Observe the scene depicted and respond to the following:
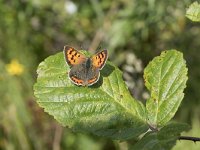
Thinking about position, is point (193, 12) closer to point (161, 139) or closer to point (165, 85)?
point (165, 85)

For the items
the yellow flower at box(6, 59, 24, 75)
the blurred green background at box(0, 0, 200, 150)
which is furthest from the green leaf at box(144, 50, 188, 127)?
the yellow flower at box(6, 59, 24, 75)

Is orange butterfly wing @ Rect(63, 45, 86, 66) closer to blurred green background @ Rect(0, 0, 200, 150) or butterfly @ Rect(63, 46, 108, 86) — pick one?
butterfly @ Rect(63, 46, 108, 86)

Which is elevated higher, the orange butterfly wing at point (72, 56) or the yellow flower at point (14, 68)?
the yellow flower at point (14, 68)

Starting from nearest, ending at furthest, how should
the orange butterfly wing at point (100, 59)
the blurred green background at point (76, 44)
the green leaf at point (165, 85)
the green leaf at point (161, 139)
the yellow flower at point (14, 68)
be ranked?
the green leaf at point (161, 139) → the green leaf at point (165, 85) → the orange butterfly wing at point (100, 59) → the blurred green background at point (76, 44) → the yellow flower at point (14, 68)

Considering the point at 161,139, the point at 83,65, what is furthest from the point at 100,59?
the point at 161,139

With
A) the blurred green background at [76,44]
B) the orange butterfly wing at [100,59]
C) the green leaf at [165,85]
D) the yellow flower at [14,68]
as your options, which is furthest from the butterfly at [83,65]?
the yellow flower at [14,68]

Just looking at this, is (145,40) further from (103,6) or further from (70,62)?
(70,62)

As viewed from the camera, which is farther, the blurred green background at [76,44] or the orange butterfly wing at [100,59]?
the blurred green background at [76,44]

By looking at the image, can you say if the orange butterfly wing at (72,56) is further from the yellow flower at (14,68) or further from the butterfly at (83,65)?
the yellow flower at (14,68)
